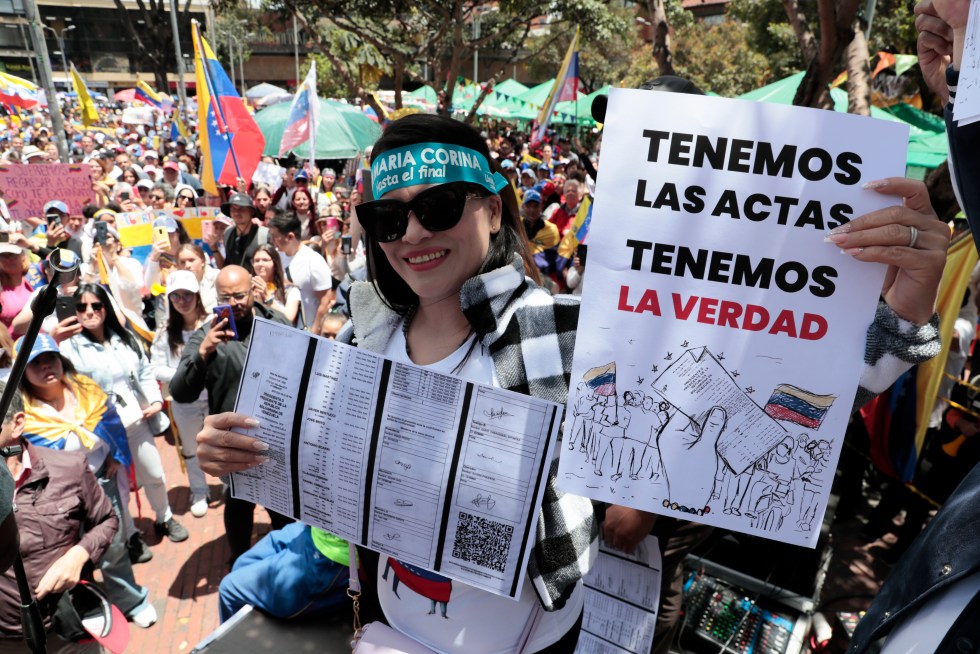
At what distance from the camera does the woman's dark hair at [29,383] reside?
10.6 feet

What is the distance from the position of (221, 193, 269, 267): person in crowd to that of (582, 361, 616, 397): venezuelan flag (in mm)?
5340

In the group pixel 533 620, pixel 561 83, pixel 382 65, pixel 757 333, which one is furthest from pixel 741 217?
pixel 382 65

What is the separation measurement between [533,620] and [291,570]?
0.81 m

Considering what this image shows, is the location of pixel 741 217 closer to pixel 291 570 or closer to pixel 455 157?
pixel 455 157

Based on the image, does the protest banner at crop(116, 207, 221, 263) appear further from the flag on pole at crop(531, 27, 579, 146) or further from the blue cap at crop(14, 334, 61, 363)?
the flag on pole at crop(531, 27, 579, 146)

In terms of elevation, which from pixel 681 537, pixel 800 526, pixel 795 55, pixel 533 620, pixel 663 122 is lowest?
pixel 681 537

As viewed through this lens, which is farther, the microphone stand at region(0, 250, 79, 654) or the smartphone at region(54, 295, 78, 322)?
the smartphone at region(54, 295, 78, 322)

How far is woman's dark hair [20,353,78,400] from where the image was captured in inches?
127

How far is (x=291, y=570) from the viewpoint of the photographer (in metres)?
1.87

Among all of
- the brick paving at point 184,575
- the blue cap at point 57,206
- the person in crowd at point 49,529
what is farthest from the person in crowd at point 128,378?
the blue cap at point 57,206

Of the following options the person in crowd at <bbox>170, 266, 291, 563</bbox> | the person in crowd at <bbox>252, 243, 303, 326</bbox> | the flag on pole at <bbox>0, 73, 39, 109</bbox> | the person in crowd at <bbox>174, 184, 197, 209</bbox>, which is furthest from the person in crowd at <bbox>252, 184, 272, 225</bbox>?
the flag on pole at <bbox>0, 73, 39, 109</bbox>

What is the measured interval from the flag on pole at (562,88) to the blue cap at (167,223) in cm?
453

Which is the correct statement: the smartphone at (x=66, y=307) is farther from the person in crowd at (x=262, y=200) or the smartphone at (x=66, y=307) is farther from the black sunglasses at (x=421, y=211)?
the person in crowd at (x=262, y=200)

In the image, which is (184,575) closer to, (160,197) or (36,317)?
(36,317)
